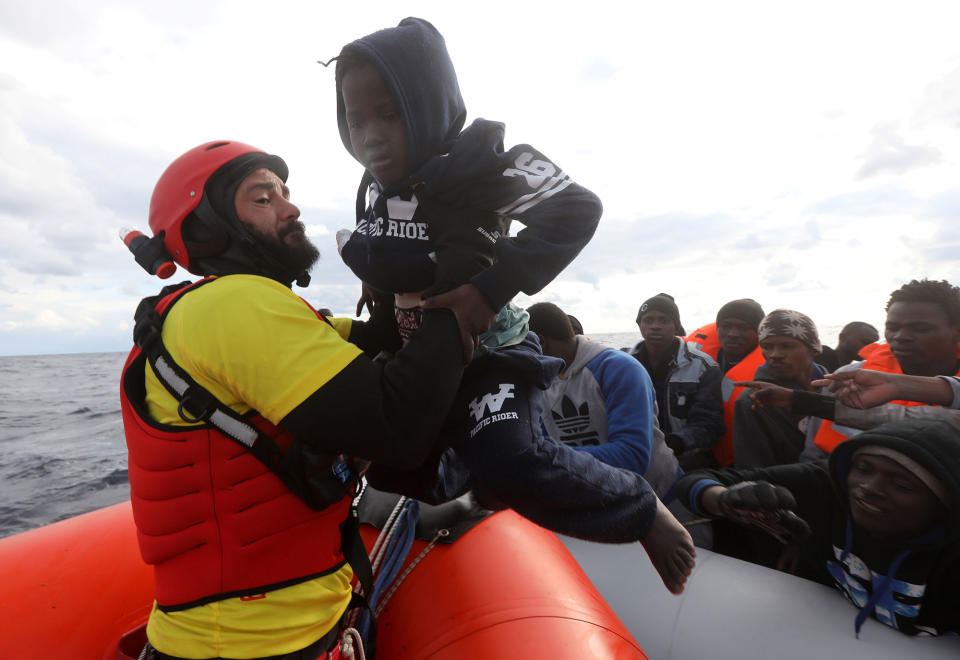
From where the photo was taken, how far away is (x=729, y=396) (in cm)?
407

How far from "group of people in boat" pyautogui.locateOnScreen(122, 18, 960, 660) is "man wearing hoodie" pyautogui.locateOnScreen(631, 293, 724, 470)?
6.09 ft

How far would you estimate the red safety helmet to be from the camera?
1.68 m

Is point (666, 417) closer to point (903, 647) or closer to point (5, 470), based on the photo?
point (903, 647)

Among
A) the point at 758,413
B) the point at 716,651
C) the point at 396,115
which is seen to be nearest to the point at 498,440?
the point at 396,115

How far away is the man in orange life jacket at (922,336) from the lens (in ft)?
9.67

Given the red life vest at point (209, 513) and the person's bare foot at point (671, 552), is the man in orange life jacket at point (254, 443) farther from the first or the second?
the person's bare foot at point (671, 552)

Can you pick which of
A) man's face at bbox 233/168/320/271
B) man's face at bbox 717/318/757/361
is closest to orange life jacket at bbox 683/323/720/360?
man's face at bbox 717/318/757/361

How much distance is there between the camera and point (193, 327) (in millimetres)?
1261

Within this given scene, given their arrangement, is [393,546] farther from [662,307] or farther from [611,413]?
[662,307]

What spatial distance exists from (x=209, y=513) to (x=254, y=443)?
9.2 inches

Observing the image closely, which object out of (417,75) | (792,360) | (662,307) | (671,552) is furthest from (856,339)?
A: (417,75)

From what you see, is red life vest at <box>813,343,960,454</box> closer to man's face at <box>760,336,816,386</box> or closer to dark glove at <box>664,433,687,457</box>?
man's face at <box>760,336,816,386</box>

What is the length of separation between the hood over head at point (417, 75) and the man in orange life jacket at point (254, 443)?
0.65m

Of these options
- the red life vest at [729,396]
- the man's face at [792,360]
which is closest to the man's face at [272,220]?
the man's face at [792,360]
